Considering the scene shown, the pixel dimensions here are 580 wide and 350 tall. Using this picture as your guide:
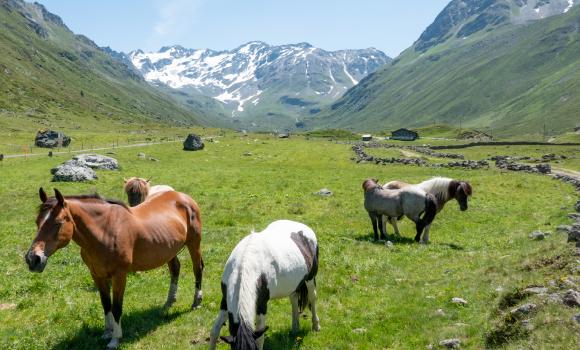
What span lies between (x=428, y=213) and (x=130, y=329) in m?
16.5

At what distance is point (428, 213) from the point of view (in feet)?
75.3

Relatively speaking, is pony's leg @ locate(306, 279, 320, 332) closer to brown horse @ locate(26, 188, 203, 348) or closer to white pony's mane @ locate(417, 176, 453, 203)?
brown horse @ locate(26, 188, 203, 348)

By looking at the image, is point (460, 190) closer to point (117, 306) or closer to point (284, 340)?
point (284, 340)

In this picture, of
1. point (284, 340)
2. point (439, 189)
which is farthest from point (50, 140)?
point (284, 340)

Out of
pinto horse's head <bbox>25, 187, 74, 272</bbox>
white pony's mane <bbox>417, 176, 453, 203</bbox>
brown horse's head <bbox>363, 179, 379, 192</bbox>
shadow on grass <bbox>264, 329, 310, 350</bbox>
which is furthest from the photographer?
white pony's mane <bbox>417, 176, 453, 203</bbox>

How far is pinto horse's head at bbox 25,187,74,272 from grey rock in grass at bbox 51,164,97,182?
111 ft

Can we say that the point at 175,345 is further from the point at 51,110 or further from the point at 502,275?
the point at 51,110

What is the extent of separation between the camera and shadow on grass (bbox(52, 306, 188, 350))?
11.1 meters

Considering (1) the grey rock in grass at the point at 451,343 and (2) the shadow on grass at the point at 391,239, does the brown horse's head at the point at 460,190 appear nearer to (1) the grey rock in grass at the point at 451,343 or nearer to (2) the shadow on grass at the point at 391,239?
(2) the shadow on grass at the point at 391,239

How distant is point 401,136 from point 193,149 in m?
108

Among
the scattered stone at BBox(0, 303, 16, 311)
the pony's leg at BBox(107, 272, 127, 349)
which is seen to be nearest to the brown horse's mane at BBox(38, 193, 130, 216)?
the pony's leg at BBox(107, 272, 127, 349)

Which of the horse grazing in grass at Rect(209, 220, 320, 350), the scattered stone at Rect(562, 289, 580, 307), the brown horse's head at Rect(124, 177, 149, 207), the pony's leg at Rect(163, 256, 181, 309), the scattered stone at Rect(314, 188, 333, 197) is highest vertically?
the brown horse's head at Rect(124, 177, 149, 207)

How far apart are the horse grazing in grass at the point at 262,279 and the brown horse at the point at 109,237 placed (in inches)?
123

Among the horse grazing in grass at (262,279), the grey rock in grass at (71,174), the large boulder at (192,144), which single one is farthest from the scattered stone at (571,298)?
the large boulder at (192,144)
